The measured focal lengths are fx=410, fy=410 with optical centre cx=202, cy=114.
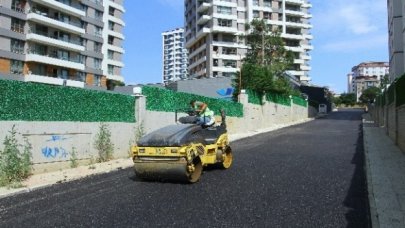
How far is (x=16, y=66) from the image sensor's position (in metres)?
52.4

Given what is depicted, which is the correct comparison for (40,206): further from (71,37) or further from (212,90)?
(71,37)

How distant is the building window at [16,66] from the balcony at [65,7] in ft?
29.2

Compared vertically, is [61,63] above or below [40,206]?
above

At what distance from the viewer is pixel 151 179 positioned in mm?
10250

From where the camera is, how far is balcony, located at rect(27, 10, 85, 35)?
53875 millimetres

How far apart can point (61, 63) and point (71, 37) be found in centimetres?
612

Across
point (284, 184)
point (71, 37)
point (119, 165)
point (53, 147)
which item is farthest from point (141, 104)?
point (71, 37)

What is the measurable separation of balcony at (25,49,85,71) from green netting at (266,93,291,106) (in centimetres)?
3183

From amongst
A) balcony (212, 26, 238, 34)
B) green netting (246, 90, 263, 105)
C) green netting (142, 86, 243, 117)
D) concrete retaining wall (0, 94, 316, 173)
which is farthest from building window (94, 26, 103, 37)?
concrete retaining wall (0, 94, 316, 173)

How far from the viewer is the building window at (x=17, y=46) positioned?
52.1 meters

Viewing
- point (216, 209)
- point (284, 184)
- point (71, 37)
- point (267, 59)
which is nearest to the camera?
point (216, 209)

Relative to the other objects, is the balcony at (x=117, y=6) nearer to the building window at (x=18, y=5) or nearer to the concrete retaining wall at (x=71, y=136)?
the building window at (x=18, y=5)

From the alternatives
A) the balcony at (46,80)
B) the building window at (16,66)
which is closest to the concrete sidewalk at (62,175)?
the building window at (16,66)

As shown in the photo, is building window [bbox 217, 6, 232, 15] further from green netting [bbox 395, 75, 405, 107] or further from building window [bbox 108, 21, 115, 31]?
green netting [bbox 395, 75, 405, 107]
